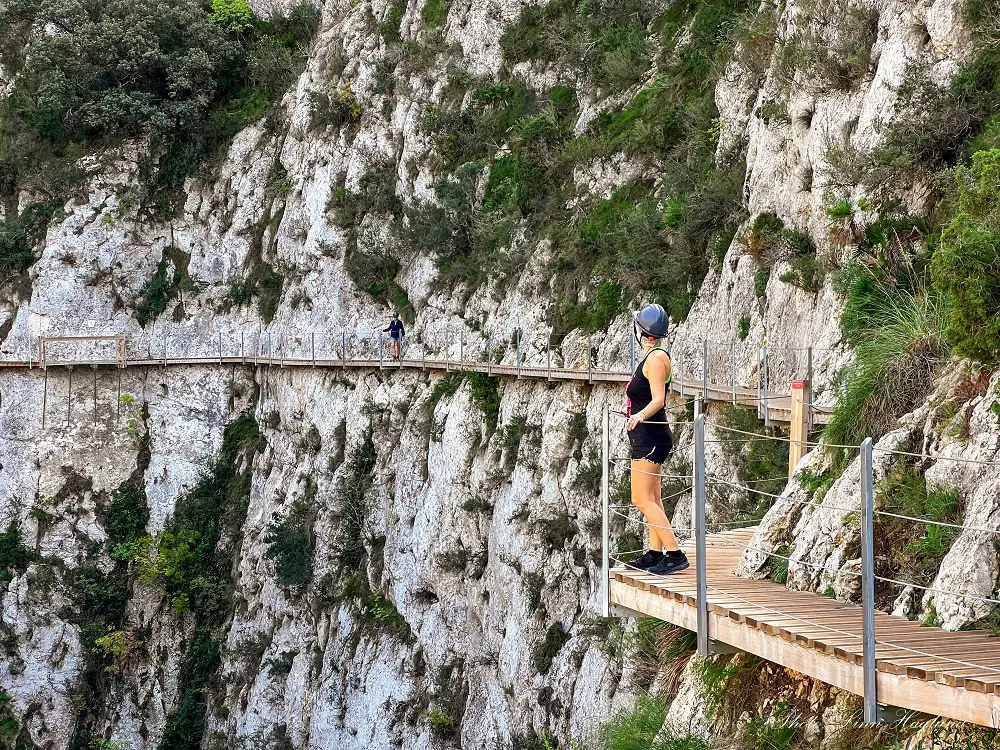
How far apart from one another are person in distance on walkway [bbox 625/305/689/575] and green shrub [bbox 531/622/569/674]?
33.2 feet

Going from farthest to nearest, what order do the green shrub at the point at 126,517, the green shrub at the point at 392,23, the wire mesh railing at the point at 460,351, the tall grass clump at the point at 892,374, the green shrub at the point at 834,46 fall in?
the green shrub at the point at 392,23
the green shrub at the point at 126,517
the wire mesh railing at the point at 460,351
the green shrub at the point at 834,46
the tall grass clump at the point at 892,374

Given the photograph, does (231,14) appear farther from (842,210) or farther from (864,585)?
(864,585)

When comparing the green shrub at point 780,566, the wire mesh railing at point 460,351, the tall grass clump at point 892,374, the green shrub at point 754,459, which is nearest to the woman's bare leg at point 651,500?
the green shrub at point 780,566

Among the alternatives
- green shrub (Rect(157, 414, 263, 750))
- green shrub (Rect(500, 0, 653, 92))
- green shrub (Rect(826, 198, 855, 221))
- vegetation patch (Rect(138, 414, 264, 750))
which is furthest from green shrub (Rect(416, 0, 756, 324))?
vegetation patch (Rect(138, 414, 264, 750))

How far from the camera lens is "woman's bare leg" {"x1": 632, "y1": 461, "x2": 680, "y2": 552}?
711cm

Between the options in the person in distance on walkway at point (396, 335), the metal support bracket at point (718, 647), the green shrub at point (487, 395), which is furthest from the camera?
the person in distance on walkway at point (396, 335)

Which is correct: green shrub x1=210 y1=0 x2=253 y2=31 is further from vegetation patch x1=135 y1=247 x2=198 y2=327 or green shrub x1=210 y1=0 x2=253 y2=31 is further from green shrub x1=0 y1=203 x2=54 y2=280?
green shrub x1=0 y1=203 x2=54 y2=280

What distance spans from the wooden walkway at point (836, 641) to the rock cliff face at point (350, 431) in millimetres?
4494

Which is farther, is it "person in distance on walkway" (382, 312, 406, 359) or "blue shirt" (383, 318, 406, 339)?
"blue shirt" (383, 318, 406, 339)

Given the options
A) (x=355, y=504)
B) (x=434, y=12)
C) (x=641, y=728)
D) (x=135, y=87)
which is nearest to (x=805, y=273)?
(x=641, y=728)

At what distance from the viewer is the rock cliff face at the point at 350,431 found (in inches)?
604

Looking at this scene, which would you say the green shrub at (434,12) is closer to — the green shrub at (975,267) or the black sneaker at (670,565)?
the green shrub at (975,267)

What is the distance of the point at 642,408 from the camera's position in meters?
7.30

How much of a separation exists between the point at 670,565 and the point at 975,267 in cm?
303
